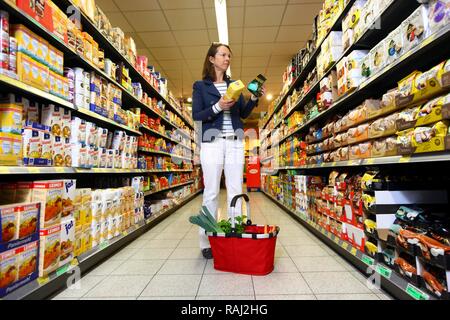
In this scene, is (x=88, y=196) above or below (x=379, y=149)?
below

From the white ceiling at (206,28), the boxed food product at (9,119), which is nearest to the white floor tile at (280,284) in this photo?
the boxed food product at (9,119)

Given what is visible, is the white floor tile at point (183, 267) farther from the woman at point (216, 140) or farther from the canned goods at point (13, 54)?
the canned goods at point (13, 54)

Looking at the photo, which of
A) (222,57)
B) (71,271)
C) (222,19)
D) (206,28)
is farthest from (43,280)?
(206,28)

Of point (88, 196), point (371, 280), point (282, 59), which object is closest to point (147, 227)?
point (88, 196)

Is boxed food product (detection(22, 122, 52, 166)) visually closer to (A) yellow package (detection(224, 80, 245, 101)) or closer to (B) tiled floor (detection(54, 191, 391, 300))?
(B) tiled floor (detection(54, 191, 391, 300))

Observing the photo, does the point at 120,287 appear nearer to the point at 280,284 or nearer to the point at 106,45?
the point at 280,284

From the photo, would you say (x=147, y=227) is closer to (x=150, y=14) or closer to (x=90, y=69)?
(x=90, y=69)

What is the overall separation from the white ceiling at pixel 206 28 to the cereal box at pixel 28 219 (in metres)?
4.21

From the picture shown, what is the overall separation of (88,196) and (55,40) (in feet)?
3.64

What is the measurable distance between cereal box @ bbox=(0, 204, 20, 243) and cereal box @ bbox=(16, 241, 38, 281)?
98 millimetres

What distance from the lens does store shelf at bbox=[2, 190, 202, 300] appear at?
1304 millimetres

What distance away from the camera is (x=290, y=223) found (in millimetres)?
3648

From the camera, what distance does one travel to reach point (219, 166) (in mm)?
2189

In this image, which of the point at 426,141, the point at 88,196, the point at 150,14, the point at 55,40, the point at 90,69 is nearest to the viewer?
the point at 426,141
